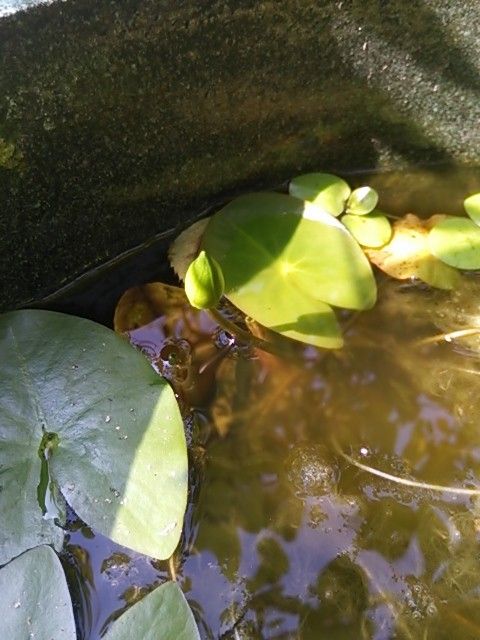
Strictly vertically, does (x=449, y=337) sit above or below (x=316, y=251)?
below

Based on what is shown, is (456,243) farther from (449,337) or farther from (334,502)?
(334,502)

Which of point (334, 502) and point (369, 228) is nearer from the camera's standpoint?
point (334, 502)

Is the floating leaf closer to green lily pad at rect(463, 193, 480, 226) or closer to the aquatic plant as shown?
the aquatic plant

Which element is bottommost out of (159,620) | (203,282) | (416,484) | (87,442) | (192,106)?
(416,484)

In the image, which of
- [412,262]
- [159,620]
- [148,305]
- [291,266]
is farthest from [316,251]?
[159,620]

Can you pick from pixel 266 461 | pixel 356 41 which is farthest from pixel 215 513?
pixel 356 41

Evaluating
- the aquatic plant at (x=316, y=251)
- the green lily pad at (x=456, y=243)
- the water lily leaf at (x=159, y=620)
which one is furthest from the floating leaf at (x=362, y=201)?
the water lily leaf at (x=159, y=620)

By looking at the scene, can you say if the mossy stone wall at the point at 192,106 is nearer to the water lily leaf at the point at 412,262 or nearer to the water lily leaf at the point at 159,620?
the water lily leaf at the point at 412,262
